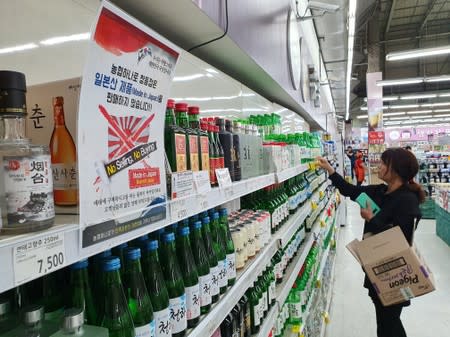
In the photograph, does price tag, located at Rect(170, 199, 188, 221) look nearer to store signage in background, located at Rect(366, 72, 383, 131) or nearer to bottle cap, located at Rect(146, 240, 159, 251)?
bottle cap, located at Rect(146, 240, 159, 251)

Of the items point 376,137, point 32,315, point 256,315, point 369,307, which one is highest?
point 376,137

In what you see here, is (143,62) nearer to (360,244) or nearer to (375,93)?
(360,244)

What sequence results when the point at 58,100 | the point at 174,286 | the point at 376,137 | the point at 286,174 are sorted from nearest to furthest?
the point at 58,100 < the point at 174,286 < the point at 286,174 < the point at 376,137

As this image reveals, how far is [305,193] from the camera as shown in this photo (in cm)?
339

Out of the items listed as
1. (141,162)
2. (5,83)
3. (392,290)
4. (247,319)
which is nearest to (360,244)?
(392,290)

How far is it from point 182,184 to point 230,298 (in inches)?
20.9

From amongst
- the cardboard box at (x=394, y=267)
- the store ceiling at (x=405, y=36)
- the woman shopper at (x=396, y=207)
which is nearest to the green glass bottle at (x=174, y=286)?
the cardboard box at (x=394, y=267)

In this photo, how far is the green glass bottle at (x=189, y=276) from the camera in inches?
41.0

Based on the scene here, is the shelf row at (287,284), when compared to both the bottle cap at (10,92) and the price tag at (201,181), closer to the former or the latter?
the price tag at (201,181)

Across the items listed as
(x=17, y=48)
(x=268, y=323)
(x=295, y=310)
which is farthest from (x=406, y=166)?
(x=17, y=48)

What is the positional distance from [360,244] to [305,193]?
2.56ft

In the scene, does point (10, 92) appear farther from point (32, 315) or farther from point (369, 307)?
point (369, 307)

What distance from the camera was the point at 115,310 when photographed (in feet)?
2.80

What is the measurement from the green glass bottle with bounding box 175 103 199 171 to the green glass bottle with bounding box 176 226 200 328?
9.8 inches
